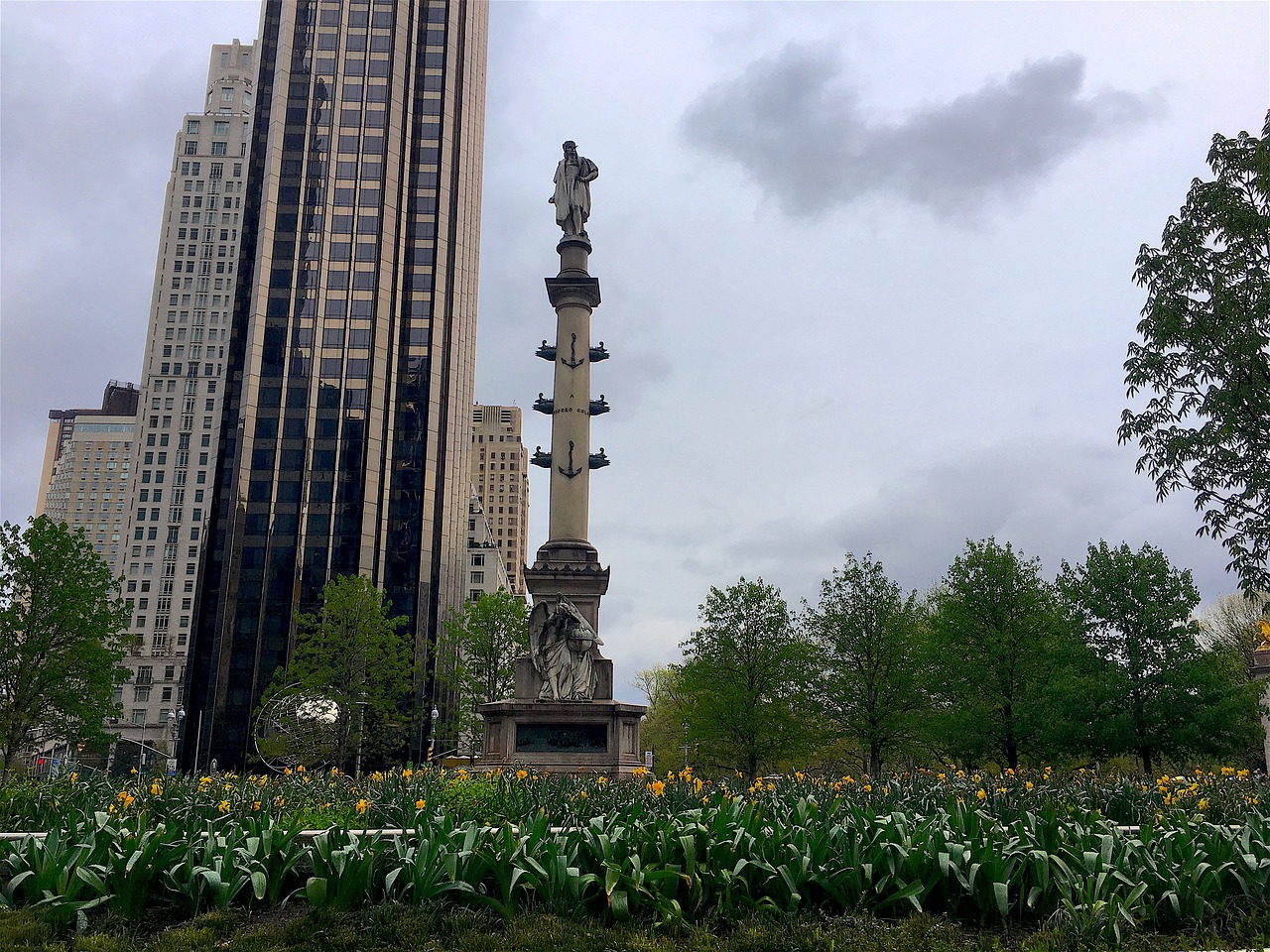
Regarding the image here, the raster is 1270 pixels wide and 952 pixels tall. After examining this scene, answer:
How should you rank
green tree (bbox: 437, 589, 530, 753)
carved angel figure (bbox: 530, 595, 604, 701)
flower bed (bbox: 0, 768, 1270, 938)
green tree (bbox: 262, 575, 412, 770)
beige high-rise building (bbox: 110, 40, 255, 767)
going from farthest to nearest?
beige high-rise building (bbox: 110, 40, 255, 767)
green tree (bbox: 437, 589, 530, 753)
green tree (bbox: 262, 575, 412, 770)
carved angel figure (bbox: 530, 595, 604, 701)
flower bed (bbox: 0, 768, 1270, 938)

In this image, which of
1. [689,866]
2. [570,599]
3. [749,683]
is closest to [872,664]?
[749,683]

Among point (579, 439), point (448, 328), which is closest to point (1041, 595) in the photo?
point (579, 439)

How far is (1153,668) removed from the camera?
3353cm

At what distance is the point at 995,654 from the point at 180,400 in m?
117

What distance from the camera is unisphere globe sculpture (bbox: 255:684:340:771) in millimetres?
46138

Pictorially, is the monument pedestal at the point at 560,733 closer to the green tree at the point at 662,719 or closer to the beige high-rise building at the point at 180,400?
the green tree at the point at 662,719

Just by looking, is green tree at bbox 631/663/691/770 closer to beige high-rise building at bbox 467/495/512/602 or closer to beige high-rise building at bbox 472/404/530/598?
beige high-rise building at bbox 467/495/512/602

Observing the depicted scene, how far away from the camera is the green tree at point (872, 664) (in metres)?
40.7

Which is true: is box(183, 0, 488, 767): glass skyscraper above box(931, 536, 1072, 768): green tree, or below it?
above

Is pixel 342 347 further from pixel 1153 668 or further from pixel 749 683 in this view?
pixel 1153 668

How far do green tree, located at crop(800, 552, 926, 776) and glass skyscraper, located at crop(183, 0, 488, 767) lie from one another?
37578mm

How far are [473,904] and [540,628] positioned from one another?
712 inches

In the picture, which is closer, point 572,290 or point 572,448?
point 572,448

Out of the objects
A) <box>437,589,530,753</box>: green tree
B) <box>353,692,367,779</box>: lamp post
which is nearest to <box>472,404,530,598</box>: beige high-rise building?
<box>437,589,530,753</box>: green tree
